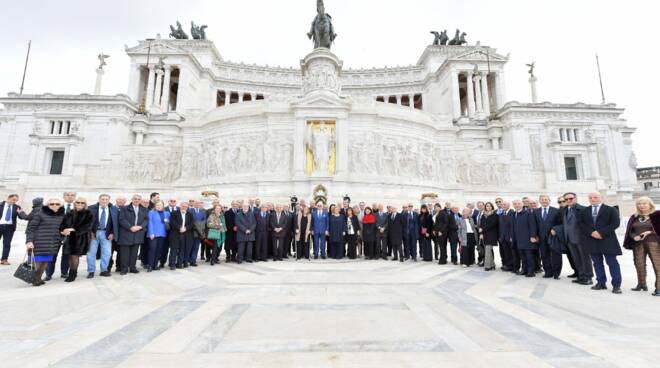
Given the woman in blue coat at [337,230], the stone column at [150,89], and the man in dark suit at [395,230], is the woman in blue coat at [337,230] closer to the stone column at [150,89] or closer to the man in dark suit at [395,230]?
the man in dark suit at [395,230]

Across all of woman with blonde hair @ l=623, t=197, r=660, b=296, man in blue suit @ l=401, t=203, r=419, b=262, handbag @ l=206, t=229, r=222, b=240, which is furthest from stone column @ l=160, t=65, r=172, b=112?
woman with blonde hair @ l=623, t=197, r=660, b=296

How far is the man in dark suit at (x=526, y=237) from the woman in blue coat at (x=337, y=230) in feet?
16.8

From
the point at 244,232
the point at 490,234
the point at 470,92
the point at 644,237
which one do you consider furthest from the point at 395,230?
the point at 470,92

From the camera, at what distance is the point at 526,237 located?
7.98 metres

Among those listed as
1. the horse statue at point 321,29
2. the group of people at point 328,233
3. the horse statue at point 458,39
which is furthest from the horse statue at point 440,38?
the group of people at point 328,233

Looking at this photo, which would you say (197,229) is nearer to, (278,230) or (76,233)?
(278,230)

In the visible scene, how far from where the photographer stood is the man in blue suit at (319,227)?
10.8 meters

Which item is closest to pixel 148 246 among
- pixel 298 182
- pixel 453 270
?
pixel 453 270

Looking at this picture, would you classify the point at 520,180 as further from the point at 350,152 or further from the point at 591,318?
the point at 591,318

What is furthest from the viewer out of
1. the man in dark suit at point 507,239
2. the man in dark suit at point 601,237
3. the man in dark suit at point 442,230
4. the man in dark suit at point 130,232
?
the man in dark suit at point 442,230

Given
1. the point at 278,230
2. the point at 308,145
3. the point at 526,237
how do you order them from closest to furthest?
the point at 526,237
the point at 278,230
the point at 308,145

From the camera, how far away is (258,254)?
32.7ft

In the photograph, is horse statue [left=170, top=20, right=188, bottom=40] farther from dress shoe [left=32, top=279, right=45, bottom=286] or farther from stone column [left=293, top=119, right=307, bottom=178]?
dress shoe [left=32, top=279, right=45, bottom=286]

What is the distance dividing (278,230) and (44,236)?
554 cm
